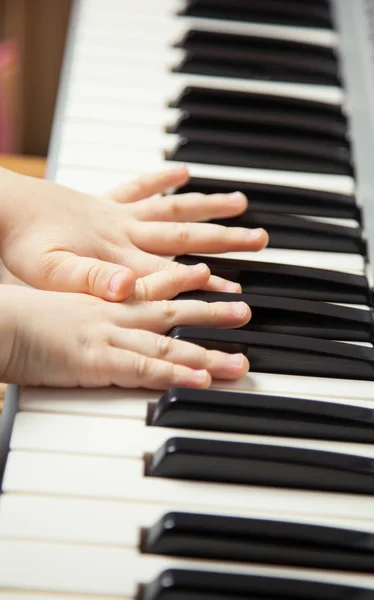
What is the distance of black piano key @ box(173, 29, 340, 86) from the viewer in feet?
4.95

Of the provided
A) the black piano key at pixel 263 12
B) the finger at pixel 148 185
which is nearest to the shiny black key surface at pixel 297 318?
the finger at pixel 148 185

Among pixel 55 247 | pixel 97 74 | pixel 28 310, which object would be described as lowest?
pixel 28 310

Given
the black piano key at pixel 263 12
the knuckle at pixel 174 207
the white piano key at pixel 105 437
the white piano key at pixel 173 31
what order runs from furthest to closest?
the black piano key at pixel 263 12 → the white piano key at pixel 173 31 → the knuckle at pixel 174 207 → the white piano key at pixel 105 437

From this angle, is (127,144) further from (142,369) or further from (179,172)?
(142,369)

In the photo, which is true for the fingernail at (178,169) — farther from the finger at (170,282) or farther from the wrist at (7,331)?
the wrist at (7,331)

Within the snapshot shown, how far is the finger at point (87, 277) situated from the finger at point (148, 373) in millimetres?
95

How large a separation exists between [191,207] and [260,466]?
1.54 ft

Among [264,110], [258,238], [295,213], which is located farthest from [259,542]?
[264,110]

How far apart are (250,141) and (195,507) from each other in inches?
28.0

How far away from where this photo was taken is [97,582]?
0.77m

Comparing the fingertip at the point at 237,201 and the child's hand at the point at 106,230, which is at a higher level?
the fingertip at the point at 237,201

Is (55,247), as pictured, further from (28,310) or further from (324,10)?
(324,10)

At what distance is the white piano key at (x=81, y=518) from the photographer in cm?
79

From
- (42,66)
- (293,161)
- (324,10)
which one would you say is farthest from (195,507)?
(42,66)
